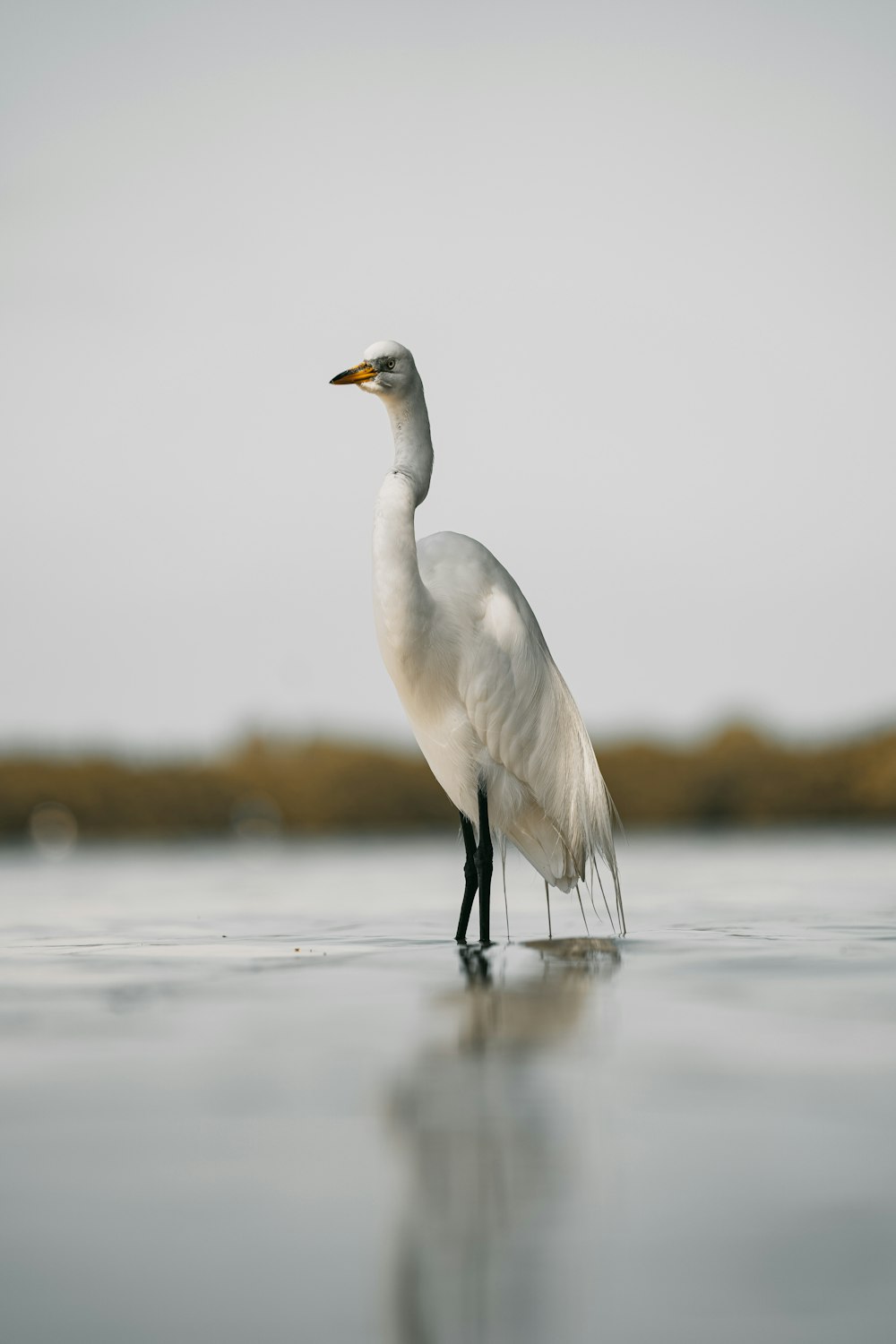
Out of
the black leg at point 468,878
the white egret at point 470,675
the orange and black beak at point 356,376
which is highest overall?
the orange and black beak at point 356,376

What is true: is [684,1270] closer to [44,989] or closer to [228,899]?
[44,989]

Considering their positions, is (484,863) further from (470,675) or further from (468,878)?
(470,675)

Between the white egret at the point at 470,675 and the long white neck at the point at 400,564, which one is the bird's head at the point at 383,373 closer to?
the white egret at the point at 470,675

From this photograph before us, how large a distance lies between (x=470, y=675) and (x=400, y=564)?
1.36ft

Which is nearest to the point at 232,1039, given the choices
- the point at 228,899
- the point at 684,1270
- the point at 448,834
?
the point at 684,1270

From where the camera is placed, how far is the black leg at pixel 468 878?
3955 mm

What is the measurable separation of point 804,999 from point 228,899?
3.51 meters

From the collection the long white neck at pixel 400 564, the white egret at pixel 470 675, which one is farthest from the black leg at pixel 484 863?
the long white neck at pixel 400 564

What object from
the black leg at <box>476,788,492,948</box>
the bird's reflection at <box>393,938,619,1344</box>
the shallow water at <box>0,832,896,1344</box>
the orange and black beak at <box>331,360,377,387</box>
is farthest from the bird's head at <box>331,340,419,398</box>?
the bird's reflection at <box>393,938,619,1344</box>

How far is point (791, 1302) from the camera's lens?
44.3 inches

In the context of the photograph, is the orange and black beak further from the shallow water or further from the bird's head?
the shallow water

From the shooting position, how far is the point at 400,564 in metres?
3.96

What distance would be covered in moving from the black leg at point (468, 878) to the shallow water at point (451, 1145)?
0.39 meters

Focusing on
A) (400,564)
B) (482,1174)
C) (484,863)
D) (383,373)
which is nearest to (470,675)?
(400,564)
